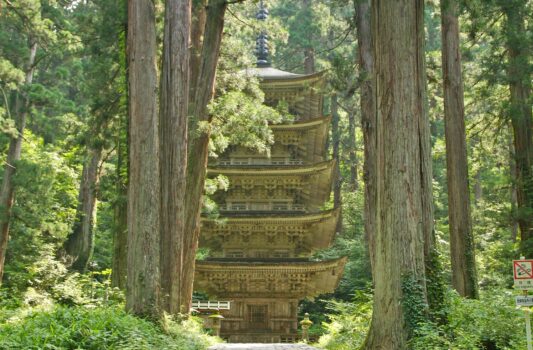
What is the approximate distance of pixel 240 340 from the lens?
21.1 meters

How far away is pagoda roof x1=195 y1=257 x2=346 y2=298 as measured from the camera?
20.7 meters

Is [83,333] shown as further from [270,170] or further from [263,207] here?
[263,207]

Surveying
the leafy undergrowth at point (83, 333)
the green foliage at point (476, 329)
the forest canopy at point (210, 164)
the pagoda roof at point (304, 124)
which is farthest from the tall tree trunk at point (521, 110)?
the leafy undergrowth at point (83, 333)

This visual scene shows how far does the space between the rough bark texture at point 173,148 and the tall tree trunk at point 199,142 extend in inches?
69.1

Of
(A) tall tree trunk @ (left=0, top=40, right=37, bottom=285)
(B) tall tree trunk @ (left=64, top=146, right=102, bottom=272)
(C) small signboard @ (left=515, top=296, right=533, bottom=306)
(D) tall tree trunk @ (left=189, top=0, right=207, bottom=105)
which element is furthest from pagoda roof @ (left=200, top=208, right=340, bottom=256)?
(C) small signboard @ (left=515, top=296, right=533, bottom=306)

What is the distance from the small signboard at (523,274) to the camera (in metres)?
7.29

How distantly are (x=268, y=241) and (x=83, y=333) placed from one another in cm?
1438

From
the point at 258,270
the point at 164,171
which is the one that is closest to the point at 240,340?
the point at 258,270

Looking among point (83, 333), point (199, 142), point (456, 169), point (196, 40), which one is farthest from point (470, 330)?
point (196, 40)

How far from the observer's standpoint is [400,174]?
327 inches

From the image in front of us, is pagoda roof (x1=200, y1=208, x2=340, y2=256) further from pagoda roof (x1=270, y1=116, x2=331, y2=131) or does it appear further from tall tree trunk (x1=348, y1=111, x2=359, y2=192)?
tall tree trunk (x1=348, y1=111, x2=359, y2=192)

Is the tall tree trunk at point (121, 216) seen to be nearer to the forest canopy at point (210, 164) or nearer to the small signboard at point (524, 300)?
the forest canopy at point (210, 164)

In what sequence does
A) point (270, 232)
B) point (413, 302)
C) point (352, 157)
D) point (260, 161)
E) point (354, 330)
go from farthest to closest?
1. point (352, 157)
2. point (260, 161)
3. point (270, 232)
4. point (354, 330)
5. point (413, 302)

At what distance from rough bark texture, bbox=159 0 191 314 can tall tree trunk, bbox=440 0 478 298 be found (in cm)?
638
